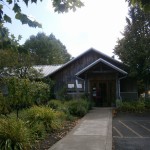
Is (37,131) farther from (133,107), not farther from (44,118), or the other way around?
(133,107)

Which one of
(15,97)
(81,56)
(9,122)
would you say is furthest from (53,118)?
(81,56)

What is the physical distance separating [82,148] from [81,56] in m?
22.5

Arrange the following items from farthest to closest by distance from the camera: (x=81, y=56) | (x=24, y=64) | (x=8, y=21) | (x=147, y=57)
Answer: (x=81, y=56)
(x=24, y=64)
(x=147, y=57)
(x=8, y=21)

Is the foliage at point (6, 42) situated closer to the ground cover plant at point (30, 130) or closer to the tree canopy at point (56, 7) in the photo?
the tree canopy at point (56, 7)

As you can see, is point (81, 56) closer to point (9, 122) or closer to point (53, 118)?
point (53, 118)

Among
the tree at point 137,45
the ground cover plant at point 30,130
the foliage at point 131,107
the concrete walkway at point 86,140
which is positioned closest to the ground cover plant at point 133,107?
the foliage at point 131,107

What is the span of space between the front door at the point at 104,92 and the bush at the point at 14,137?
18316 mm

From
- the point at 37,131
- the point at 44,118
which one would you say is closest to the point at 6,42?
the point at 37,131

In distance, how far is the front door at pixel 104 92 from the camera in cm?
2778

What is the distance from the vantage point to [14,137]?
29.8ft

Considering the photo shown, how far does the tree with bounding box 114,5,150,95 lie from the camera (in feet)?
86.1

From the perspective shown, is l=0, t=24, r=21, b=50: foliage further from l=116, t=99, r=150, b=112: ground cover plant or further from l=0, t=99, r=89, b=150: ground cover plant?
l=116, t=99, r=150, b=112: ground cover plant

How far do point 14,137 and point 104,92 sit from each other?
→ 19487 millimetres

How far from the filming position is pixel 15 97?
14.1 m
